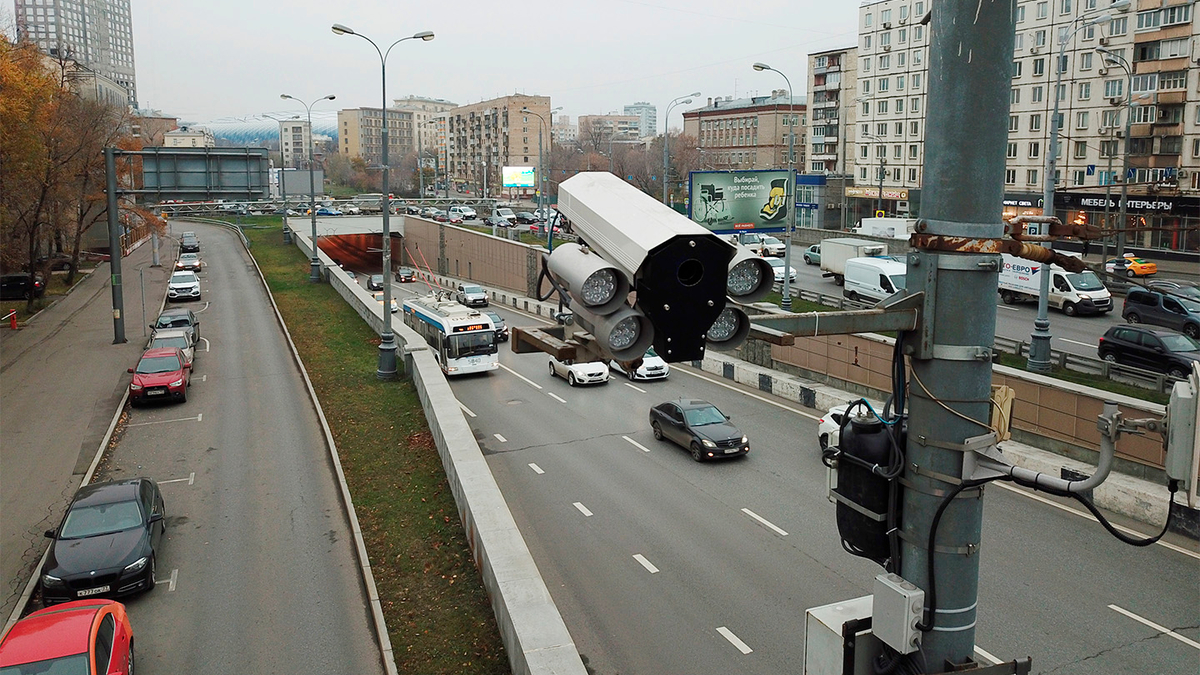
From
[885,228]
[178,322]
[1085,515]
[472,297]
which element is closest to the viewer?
[1085,515]

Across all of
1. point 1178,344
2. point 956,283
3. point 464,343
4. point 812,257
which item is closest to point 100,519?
point 956,283

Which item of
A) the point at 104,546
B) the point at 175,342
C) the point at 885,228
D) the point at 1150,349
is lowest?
the point at 104,546

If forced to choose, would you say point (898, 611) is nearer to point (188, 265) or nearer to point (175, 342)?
point (175, 342)

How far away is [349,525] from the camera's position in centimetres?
1602

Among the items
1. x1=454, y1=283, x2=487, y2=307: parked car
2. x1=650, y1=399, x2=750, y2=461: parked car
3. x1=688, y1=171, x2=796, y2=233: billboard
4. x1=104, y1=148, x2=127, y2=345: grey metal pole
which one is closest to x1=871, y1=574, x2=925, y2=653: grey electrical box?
x1=650, y1=399, x2=750, y2=461: parked car

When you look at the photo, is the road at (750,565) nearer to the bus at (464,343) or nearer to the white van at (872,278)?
the bus at (464,343)

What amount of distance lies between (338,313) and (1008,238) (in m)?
38.5

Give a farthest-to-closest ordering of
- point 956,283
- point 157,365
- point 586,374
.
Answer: point 586,374
point 157,365
point 956,283

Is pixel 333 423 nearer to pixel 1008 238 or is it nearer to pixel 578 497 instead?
pixel 578 497

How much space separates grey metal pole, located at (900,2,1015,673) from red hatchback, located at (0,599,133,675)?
31.6ft

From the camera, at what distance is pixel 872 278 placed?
117 ft

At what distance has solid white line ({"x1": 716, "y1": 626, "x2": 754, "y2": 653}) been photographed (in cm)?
1193

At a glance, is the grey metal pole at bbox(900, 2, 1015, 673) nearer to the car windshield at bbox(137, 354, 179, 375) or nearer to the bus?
the car windshield at bbox(137, 354, 179, 375)

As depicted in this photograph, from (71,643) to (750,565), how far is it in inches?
383
